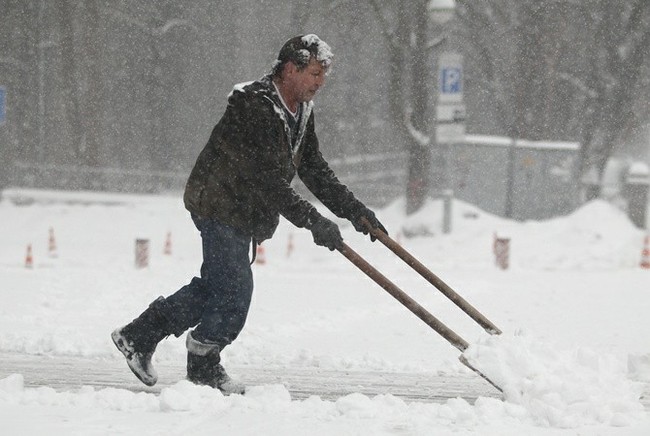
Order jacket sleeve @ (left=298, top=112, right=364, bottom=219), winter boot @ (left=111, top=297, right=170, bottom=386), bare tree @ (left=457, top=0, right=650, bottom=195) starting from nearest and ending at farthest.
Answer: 1. winter boot @ (left=111, top=297, right=170, bottom=386)
2. jacket sleeve @ (left=298, top=112, right=364, bottom=219)
3. bare tree @ (left=457, top=0, right=650, bottom=195)

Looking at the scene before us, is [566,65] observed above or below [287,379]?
above

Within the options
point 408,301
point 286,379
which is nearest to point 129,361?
point 286,379

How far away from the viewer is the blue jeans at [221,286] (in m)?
5.13

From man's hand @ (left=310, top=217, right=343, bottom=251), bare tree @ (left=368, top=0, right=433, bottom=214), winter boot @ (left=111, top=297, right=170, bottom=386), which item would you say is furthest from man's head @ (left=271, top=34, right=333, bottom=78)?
bare tree @ (left=368, top=0, right=433, bottom=214)

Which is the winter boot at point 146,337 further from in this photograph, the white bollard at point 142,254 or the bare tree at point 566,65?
the bare tree at point 566,65

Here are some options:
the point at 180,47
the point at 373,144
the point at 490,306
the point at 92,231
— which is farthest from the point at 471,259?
the point at 373,144

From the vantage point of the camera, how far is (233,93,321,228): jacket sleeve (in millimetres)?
5004

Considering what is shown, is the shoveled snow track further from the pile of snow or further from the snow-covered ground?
the pile of snow

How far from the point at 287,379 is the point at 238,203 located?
133 cm

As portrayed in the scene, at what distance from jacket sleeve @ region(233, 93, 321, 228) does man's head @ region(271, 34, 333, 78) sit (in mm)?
242

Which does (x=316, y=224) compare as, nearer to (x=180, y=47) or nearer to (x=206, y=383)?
(x=206, y=383)

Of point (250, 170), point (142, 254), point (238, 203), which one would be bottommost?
point (142, 254)

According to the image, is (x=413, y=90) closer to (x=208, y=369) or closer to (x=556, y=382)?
(x=208, y=369)

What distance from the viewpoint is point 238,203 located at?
5.10 metres
